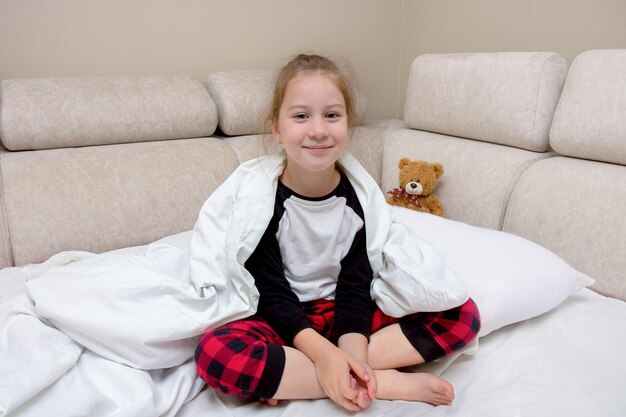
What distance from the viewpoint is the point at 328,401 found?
92 cm

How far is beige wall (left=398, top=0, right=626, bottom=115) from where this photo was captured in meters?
1.57

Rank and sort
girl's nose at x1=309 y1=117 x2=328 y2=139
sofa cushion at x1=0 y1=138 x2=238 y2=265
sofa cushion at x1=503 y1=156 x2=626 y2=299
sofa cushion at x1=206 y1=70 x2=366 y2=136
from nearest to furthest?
girl's nose at x1=309 y1=117 x2=328 y2=139 < sofa cushion at x1=503 y1=156 x2=626 y2=299 < sofa cushion at x1=0 y1=138 x2=238 y2=265 < sofa cushion at x1=206 y1=70 x2=366 y2=136

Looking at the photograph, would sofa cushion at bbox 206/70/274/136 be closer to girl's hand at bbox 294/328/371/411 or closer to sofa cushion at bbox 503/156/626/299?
sofa cushion at bbox 503/156/626/299

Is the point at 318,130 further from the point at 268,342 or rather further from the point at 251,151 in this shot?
the point at 251,151

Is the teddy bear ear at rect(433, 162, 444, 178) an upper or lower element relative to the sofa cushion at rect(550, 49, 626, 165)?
lower

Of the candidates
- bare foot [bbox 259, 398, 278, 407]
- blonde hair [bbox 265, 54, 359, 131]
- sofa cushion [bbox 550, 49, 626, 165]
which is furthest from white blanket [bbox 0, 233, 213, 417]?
sofa cushion [bbox 550, 49, 626, 165]

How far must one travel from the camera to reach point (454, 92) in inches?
66.0

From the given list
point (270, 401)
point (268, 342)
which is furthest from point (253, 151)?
point (270, 401)

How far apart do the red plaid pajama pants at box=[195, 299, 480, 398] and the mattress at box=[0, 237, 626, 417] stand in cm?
5

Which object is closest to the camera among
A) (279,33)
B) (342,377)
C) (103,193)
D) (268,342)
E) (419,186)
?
(342,377)

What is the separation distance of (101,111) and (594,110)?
1.40 meters

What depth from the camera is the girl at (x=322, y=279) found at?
0.90 meters

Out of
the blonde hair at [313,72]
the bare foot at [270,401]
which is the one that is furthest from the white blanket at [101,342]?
the blonde hair at [313,72]

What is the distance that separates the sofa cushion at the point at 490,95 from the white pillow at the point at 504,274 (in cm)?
41
